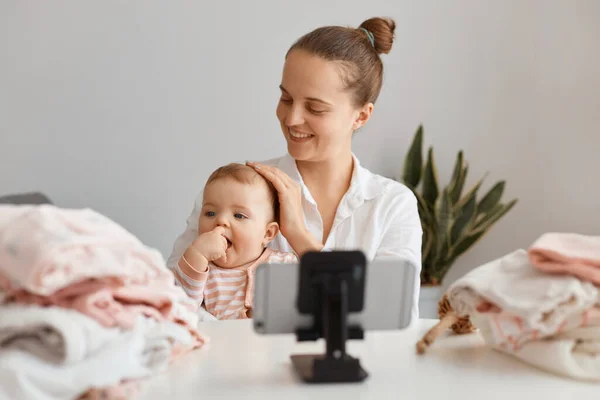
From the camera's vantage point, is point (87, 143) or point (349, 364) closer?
point (349, 364)

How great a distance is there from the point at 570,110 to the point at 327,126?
1725 millimetres

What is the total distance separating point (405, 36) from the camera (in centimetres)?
355

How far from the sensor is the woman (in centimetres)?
218

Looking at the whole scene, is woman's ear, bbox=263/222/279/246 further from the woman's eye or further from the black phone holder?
the black phone holder

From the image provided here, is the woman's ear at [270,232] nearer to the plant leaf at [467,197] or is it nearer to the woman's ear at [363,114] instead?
the woman's ear at [363,114]

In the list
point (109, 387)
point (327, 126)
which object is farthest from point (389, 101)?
point (109, 387)

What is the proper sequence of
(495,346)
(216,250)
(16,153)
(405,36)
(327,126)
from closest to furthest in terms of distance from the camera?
(495,346), (216,250), (327,126), (16,153), (405,36)

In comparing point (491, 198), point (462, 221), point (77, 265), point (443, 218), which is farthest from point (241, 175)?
point (491, 198)

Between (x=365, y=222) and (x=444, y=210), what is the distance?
119 centimetres

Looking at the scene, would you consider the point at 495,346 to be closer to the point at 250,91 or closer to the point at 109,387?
the point at 109,387

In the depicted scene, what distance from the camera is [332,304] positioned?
109 cm

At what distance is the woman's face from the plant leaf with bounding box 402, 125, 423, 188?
1.25 meters

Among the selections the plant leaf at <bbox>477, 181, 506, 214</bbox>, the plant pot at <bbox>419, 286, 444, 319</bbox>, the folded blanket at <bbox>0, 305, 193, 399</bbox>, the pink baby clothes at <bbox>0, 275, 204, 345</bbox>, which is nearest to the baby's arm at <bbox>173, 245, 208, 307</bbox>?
the pink baby clothes at <bbox>0, 275, 204, 345</bbox>

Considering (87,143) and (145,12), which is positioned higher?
(145,12)
